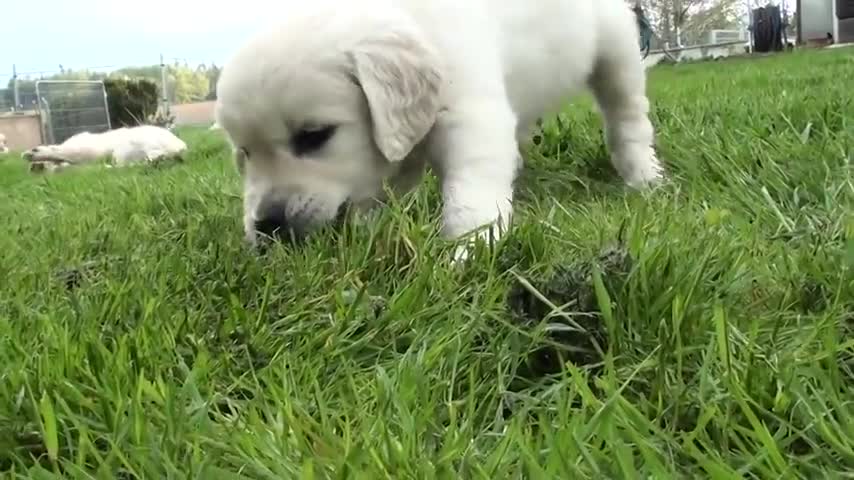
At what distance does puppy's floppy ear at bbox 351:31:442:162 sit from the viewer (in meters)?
2.11

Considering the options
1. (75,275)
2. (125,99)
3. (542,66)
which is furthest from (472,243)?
(125,99)

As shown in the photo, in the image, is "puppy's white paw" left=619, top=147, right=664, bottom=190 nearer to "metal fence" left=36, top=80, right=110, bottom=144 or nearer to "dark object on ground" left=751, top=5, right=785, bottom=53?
"metal fence" left=36, top=80, right=110, bottom=144

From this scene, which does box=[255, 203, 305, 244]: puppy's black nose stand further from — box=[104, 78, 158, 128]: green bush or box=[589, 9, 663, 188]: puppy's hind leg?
box=[104, 78, 158, 128]: green bush

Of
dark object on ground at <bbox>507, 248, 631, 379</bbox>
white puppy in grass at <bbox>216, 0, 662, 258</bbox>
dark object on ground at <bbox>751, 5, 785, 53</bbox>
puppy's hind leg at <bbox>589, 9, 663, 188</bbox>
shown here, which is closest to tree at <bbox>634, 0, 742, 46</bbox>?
dark object on ground at <bbox>751, 5, 785, 53</bbox>

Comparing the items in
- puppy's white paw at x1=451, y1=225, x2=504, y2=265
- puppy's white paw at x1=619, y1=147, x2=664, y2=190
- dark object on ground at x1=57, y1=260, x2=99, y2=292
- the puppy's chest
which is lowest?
puppy's white paw at x1=619, y1=147, x2=664, y2=190

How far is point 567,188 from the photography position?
270 centimetres

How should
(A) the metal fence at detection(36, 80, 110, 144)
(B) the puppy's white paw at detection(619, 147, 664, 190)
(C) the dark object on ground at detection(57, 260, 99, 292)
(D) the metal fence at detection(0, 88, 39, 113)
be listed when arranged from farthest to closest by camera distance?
(D) the metal fence at detection(0, 88, 39, 113) → (A) the metal fence at detection(36, 80, 110, 144) → (B) the puppy's white paw at detection(619, 147, 664, 190) → (C) the dark object on ground at detection(57, 260, 99, 292)

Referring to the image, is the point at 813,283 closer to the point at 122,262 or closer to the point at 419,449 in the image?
the point at 419,449

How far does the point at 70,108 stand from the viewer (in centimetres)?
1744

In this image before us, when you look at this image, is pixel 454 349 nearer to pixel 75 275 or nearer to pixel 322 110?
pixel 75 275

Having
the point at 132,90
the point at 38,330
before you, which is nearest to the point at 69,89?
the point at 132,90

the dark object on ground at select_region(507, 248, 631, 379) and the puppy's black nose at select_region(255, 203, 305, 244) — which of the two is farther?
the puppy's black nose at select_region(255, 203, 305, 244)

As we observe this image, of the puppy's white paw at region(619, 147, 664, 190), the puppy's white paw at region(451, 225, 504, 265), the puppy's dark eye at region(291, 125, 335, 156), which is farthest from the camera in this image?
the puppy's white paw at region(619, 147, 664, 190)

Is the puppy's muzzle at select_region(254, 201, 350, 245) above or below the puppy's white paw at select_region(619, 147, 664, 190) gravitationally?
above
